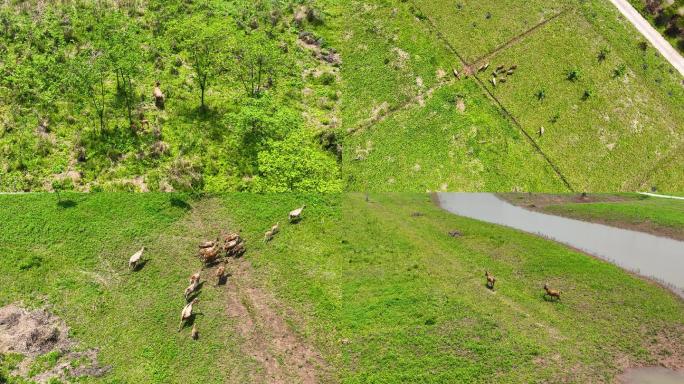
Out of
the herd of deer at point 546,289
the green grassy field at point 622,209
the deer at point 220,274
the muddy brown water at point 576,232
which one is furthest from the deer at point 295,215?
the green grassy field at point 622,209

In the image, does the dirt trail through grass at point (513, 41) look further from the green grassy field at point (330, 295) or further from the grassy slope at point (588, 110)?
the green grassy field at point (330, 295)

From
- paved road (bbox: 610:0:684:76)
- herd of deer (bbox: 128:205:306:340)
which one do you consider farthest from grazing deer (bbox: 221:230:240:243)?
paved road (bbox: 610:0:684:76)

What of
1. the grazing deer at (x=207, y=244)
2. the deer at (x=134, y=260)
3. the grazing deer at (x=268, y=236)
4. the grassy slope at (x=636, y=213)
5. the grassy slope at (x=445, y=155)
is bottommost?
the deer at (x=134, y=260)

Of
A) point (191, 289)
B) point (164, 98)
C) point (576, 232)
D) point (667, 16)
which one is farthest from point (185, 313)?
point (667, 16)

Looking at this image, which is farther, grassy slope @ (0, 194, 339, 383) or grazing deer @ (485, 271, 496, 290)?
grazing deer @ (485, 271, 496, 290)

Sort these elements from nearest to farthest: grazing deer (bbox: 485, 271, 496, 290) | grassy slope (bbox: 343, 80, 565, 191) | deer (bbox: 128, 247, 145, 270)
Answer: deer (bbox: 128, 247, 145, 270) < grazing deer (bbox: 485, 271, 496, 290) < grassy slope (bbox: 343, 80, 565, 191)

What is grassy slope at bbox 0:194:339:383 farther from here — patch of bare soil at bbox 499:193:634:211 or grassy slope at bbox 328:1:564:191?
patch of bare soil at bbox 499:193:634:211
